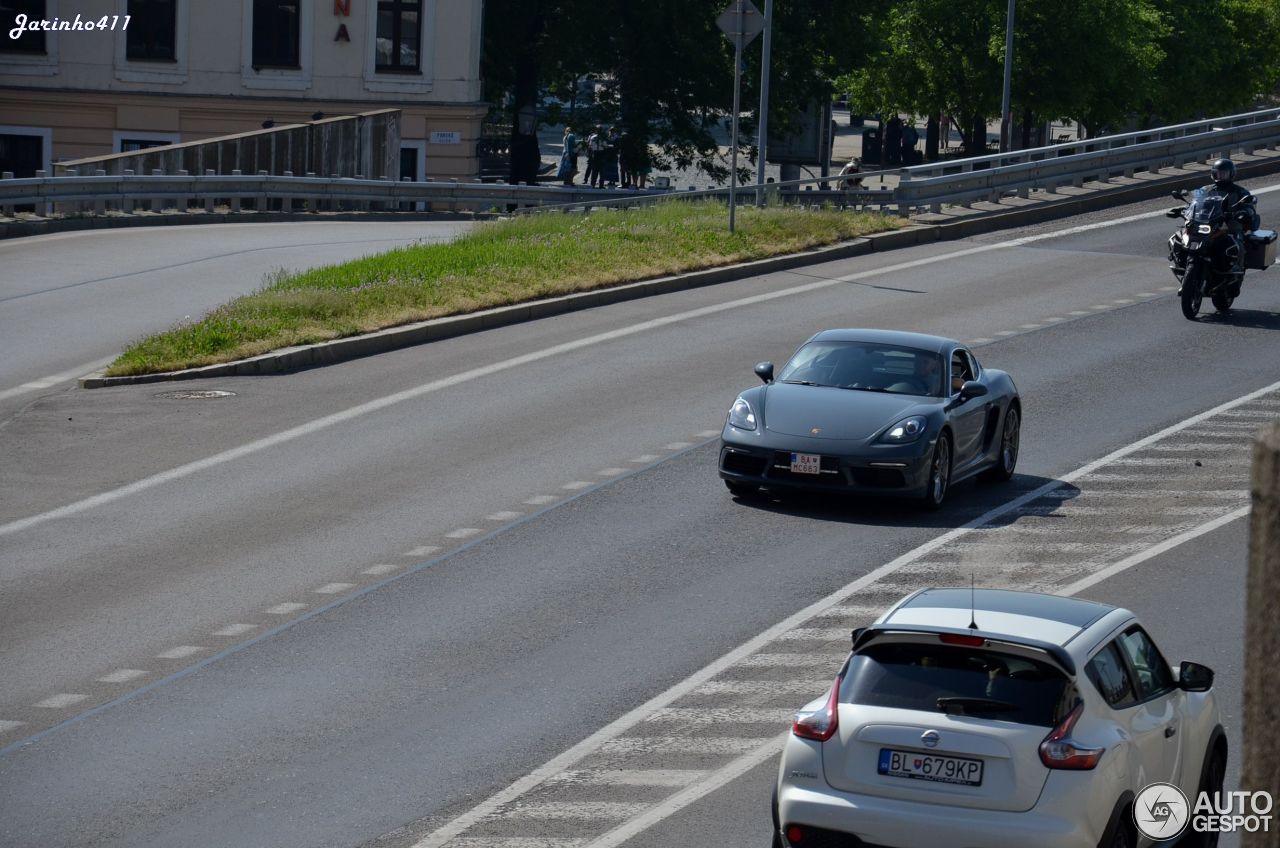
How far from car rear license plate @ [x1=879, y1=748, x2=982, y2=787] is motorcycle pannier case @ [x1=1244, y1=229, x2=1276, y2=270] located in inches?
787

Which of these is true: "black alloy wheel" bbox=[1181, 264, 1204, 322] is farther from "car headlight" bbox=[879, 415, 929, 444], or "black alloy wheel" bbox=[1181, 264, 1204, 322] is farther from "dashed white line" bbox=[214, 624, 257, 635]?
"dashed white line" bbox=[214, 624, 257, 635]

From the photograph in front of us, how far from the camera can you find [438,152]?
49.9 m

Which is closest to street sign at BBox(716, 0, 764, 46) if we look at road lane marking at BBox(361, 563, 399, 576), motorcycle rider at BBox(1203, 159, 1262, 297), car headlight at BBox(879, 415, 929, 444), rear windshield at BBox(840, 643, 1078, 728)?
motorcycle rider at BBox(1203, 159, 1262, 297)

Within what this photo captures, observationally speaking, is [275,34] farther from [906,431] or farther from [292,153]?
[906,431]

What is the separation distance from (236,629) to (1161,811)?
21.4 feet

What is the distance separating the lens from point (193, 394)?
2020cm

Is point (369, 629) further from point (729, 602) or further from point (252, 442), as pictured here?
point (252, 442)

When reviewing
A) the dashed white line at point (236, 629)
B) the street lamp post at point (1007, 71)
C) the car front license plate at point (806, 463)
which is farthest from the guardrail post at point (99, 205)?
the street lamp post at point (1007, 71)

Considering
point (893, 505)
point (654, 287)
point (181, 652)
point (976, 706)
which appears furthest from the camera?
point (654, 287)

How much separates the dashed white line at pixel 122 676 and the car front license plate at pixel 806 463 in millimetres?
6158

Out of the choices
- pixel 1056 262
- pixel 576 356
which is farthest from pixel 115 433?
pixel 1056 262

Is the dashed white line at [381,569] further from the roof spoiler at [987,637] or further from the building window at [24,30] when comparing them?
the building window at [24,30]

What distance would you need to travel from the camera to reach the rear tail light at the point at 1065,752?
274 inches

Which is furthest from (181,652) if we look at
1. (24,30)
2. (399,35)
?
(399,35)
